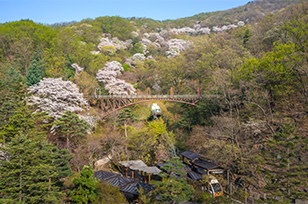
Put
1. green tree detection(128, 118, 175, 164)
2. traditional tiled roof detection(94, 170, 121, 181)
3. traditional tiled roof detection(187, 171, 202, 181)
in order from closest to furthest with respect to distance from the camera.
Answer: traditional tiled roof detection(94, 170, 121, 181) < traditional tiled roof detection(187, 171, 202, 181) < green tree detection(128, 118, 175, 164)

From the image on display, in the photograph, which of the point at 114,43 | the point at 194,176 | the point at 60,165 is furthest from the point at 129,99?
the point at 114,43

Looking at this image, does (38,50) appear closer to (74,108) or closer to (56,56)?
(56,56)

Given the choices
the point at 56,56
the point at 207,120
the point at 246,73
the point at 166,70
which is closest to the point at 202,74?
the point at 166,70

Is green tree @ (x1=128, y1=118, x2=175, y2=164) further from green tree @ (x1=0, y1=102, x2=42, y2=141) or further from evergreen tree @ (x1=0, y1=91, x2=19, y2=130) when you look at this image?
evergreen tree @ (x1=0, y1=91, x2=19, y2=130)

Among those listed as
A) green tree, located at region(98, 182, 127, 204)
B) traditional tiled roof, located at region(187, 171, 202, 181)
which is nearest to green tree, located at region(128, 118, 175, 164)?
traditional tiled roof, located at region(187, 171, 202, 181)

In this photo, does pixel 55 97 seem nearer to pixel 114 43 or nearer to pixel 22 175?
pixel 22 175

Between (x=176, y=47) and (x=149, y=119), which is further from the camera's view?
(x=176, y=47)

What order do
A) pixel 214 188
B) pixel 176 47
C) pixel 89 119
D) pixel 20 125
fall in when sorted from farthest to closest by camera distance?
pixel 176 47 < pixel 89 119 < pixel 214 188 < pixel 20 125
